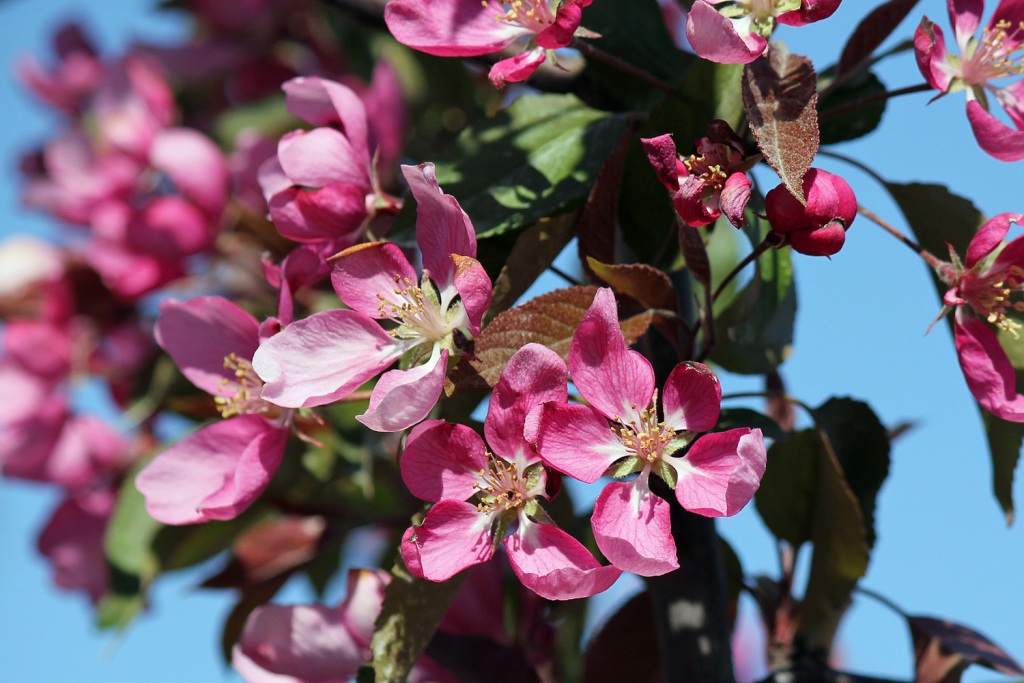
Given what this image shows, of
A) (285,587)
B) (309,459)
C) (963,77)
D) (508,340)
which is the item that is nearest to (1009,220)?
(963,77)

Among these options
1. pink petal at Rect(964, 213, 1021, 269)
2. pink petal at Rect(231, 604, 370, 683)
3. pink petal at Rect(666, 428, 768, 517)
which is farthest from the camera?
pink petal at Rect(231, 604, 370, 683)

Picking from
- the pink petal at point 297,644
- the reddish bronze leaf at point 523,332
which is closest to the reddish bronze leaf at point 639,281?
the reddish bronze leaf at point 523,332

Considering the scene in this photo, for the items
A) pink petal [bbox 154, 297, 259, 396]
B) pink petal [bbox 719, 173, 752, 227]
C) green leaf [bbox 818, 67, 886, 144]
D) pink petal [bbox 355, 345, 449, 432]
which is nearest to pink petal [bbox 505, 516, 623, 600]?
pink petal [bbox 355, 345, 449, 432]

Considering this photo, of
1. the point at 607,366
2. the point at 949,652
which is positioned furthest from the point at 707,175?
the point at 949,652

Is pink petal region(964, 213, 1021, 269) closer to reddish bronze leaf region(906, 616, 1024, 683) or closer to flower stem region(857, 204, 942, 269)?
flower stem region(857, 204, 942, 269)

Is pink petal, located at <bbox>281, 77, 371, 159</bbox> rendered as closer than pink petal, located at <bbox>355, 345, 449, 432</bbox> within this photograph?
No

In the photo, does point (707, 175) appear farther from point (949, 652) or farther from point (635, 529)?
point (949, 652)

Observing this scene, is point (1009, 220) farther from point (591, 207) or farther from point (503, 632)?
point (503, 632)

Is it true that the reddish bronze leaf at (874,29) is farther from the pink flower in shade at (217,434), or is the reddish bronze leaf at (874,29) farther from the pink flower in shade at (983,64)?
the pink flower in shade at (217,434)
